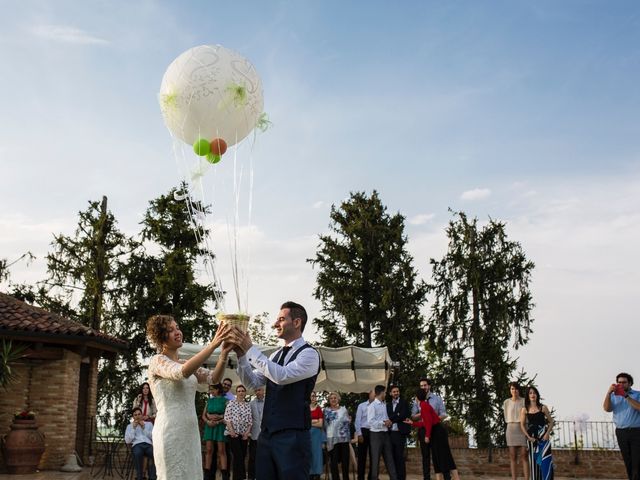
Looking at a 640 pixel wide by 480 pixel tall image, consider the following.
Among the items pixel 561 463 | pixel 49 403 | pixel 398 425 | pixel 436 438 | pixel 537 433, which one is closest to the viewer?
pixel 537 433

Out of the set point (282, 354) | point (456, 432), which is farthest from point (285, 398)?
point (456, 432)

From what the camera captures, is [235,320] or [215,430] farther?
[215,430]

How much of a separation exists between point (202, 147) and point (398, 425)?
667 cm

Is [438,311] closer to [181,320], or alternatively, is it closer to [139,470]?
[181,320]

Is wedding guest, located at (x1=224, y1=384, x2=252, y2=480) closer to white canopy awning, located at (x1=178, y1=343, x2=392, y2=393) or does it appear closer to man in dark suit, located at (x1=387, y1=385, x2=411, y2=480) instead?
white canopy awning, located at (x1=178, y1=343, x2=392, y2=393)

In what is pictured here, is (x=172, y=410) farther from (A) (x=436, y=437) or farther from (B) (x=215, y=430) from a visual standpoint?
(B) (x=215, y=430)

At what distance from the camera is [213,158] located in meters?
8.16

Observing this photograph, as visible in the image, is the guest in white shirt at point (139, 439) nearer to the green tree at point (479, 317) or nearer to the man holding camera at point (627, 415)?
the man holding camera at point (627, 415)

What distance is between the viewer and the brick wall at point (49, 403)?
639 inches

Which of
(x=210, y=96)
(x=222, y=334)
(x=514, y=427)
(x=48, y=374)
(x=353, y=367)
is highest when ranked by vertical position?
(x=210, y=96)

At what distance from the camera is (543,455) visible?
11.1 m

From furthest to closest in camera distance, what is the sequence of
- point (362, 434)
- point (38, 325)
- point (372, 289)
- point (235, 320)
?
point (372, 289) → point (38, 325) → point (362, 434) → point (235, 320)

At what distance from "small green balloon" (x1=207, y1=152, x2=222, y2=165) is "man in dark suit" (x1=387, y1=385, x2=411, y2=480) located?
604 centimetres

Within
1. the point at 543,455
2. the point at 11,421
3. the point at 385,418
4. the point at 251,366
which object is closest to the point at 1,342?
the point at 11,421
